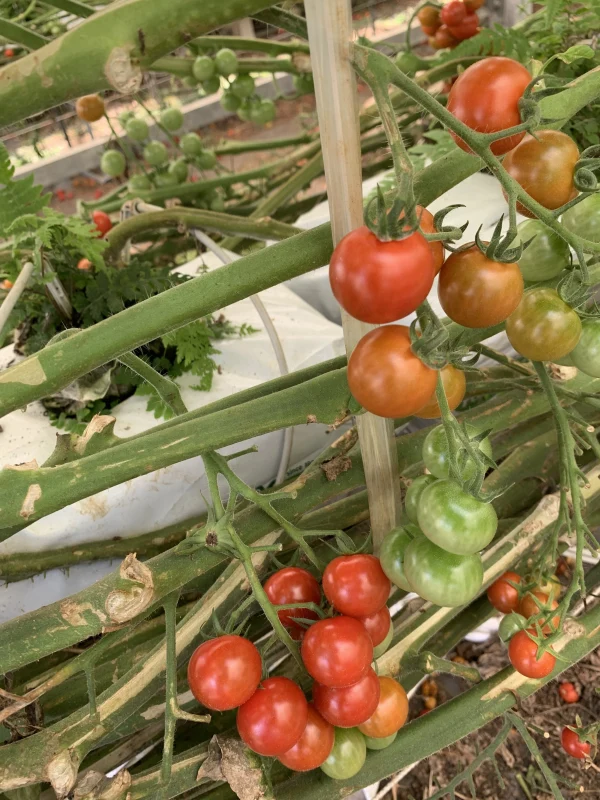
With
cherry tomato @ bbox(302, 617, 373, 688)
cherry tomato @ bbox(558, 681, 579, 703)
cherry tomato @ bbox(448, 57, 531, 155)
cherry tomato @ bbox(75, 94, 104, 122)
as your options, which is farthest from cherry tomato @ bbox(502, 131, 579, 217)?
cherry tomato @ bbox(75, 94, 104, 122)

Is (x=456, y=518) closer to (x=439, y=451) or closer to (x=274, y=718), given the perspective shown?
(x=439, y=451)

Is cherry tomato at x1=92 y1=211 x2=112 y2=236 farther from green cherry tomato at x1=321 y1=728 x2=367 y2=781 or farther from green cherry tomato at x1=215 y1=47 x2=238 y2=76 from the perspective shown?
green cherry tomato at x1=321 y1=728 x2=367 y2=781

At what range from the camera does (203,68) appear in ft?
4.48

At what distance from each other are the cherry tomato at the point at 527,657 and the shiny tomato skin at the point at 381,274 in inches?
20.1

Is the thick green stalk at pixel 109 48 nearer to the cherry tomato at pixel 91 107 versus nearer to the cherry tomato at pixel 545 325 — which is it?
the cherry tomato at pixel 545 325

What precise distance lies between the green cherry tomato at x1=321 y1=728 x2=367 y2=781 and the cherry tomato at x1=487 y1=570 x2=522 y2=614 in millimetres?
278

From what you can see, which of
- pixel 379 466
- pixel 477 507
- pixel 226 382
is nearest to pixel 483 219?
pixel 226 382

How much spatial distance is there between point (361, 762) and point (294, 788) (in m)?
0.12

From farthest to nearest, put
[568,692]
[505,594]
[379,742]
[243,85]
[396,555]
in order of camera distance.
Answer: [243,85] < [568,692] < [505,594] < [379,742] < [396,555]

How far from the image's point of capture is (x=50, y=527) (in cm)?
90

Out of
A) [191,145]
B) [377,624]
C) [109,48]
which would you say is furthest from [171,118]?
[377,624]

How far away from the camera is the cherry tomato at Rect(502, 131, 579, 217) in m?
0.45

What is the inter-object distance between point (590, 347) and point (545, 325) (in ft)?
0.21

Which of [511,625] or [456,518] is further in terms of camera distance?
[511,625]
